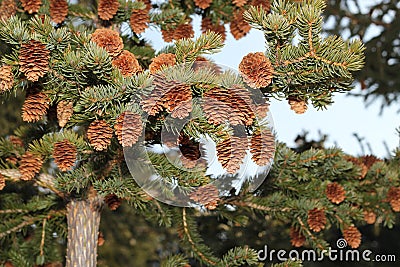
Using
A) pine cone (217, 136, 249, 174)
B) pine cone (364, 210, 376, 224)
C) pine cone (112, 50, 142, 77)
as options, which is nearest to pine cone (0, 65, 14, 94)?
pine cone (112, 50, 142, 77)

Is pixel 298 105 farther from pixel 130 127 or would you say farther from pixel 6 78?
pixel 6 78

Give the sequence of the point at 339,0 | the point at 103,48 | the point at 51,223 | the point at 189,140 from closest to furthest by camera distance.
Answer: the point at 103,48 → the point at 189,140 → the point at 51,223 → the point at 339,0

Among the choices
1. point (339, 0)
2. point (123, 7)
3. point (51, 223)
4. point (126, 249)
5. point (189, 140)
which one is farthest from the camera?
point (126, 249)

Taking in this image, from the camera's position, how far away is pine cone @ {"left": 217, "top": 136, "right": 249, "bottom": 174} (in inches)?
27.5

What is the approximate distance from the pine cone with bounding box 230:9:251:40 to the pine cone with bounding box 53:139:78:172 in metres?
0.45

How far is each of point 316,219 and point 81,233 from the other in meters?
0.47

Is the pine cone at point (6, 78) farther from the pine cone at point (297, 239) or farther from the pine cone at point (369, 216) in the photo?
the pine cone at point (369, 216)

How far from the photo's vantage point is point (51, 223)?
1.18 meters

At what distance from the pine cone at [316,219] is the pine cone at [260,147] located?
1.20 ft

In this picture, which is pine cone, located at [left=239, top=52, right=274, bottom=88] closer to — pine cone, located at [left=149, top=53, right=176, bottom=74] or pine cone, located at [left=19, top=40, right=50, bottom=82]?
pine cone, located at [left=149, top=53, right=176, bottom=74]

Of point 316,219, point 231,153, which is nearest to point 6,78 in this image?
point 231,153

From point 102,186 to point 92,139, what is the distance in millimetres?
199

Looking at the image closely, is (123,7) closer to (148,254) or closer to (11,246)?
(11,246)

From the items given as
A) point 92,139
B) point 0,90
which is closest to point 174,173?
point 92,139
